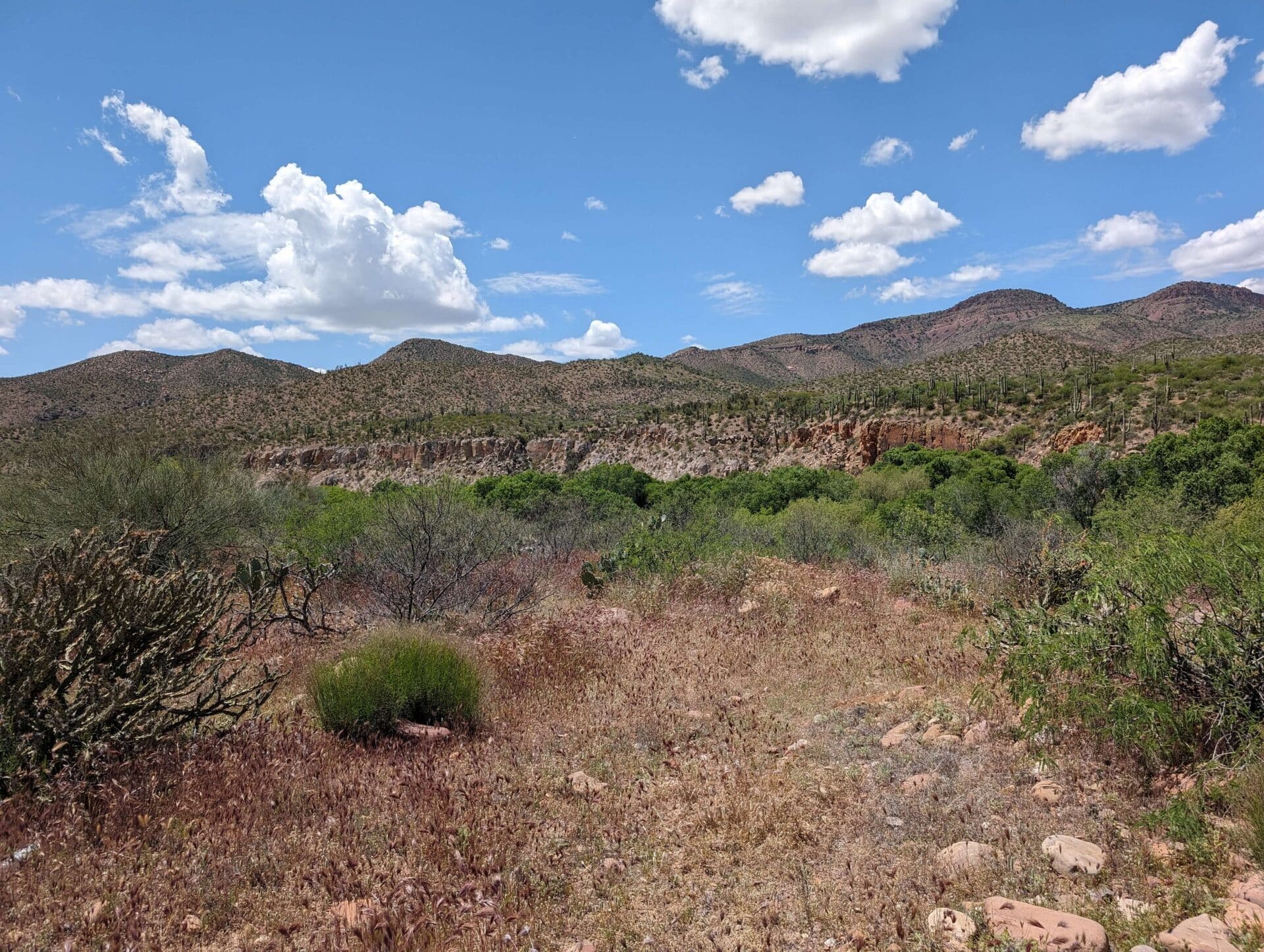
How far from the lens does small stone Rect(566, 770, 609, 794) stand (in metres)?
4.30

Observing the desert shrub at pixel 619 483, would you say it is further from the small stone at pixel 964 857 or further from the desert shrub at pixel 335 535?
the small stone at pixel 964 857

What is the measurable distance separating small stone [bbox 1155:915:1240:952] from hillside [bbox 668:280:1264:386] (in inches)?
3488

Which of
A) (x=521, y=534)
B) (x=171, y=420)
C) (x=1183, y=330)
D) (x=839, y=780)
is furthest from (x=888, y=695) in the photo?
(x=1183, y=330)

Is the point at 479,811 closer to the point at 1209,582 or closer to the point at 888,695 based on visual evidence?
the point at 888,695

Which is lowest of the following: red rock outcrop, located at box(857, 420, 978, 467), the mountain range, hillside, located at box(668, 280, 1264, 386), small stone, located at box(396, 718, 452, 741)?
small stone, located at box(396, 718, 452, 741)

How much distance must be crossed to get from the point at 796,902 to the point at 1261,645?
10.1 feet

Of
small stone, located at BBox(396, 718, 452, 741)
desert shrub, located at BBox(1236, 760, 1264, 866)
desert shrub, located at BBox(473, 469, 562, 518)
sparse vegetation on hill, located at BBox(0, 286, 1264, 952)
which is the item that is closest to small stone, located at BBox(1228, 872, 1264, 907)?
sparse vegetation on hill, located at BBox(0, 286, 1264, 952)

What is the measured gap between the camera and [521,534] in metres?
14.5

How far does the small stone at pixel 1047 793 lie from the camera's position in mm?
3834

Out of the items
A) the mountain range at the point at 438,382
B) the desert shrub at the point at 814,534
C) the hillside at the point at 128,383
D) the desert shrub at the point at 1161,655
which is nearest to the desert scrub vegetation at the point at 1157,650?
the desert shrub at the point at 1161,655

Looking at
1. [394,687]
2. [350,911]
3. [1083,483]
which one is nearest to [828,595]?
[394,687]

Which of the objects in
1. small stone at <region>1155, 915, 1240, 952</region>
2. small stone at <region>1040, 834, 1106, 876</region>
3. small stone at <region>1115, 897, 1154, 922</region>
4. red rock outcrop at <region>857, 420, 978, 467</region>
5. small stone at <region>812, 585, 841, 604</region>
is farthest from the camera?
red rock outcrop at <region>857, 420, 978, 467</region>

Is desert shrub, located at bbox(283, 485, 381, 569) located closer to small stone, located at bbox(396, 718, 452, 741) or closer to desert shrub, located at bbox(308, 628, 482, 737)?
desert shrub, located at bbox(308, 628, 482, 737)

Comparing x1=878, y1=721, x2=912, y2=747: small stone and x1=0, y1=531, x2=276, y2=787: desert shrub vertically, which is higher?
x1=0, y1=531, x2=276, y2=787: desert shrub
